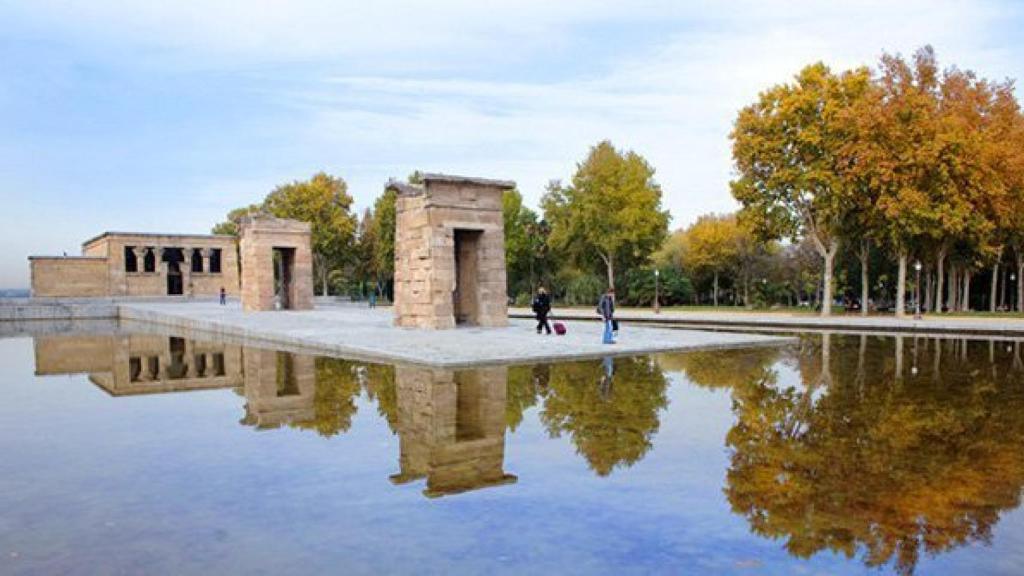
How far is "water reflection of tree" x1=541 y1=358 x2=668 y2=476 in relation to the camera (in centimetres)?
756

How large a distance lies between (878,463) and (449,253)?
16.5m

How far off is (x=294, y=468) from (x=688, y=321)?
26695 millimetres

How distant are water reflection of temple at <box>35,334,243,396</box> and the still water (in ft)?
1.76

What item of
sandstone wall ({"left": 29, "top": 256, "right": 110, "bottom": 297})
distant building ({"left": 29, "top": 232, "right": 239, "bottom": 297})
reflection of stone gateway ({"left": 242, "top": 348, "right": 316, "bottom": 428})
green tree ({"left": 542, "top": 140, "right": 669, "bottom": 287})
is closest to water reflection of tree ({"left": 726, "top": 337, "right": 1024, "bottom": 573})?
reflection of stone gateway ({"left": 242, "top": 348, "right": 316, "bottom": 428})

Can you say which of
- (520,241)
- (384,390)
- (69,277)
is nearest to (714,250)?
(520,241)

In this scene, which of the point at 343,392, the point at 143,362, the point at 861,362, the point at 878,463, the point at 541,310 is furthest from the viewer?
the point at 541,310

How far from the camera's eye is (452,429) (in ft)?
27.9

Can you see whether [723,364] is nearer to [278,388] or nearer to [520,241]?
[278,388]

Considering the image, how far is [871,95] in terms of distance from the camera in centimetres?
3231

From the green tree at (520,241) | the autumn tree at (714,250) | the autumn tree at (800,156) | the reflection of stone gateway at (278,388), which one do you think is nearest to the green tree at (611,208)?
the green tree at (520,241)

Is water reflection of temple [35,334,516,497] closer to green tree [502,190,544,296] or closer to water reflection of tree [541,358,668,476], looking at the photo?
water reflection of tree [541,358,668,476]

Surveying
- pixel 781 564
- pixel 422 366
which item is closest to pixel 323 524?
pixel 781 564

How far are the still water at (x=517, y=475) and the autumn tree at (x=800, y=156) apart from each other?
72.1 feet

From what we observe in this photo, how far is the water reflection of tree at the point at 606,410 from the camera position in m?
7.56
